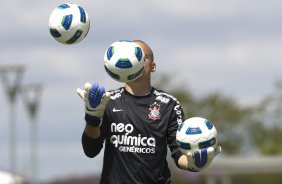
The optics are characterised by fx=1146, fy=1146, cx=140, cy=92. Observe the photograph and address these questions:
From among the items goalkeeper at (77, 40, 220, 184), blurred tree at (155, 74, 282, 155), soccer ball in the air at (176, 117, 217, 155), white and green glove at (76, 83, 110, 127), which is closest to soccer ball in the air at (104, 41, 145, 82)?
white and green glove at (76, 83, 110, 127)

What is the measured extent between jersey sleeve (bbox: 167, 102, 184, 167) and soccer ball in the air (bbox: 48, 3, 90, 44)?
4.87 ft

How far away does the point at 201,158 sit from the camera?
44.7 feet

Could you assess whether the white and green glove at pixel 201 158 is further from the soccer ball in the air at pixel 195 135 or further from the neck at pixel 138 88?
the neck at pixel 138 88

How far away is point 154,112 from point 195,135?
0.82m

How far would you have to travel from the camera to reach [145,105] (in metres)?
14.2

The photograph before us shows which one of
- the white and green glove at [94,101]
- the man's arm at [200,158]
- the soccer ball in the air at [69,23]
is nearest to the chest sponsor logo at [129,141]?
the white and green glove at [94,101]

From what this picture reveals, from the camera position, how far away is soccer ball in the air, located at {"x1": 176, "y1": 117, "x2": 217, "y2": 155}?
13625mm

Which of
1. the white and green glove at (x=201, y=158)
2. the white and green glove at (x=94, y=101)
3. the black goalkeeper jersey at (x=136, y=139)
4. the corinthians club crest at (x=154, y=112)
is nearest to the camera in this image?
the white and green glove at (x=94, y=101)

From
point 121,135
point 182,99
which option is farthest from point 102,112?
point 182,99

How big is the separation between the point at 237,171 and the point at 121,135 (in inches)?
2492

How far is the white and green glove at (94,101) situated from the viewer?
13.5m

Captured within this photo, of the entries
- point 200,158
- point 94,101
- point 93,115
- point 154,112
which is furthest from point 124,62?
point 200,158

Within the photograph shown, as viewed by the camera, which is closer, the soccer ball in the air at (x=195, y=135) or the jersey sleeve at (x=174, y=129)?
the soccer ball in the air at (x=195, y=135)

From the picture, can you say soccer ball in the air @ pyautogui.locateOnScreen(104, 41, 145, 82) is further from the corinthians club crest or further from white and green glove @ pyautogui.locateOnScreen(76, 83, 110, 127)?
the corinthians club crest
